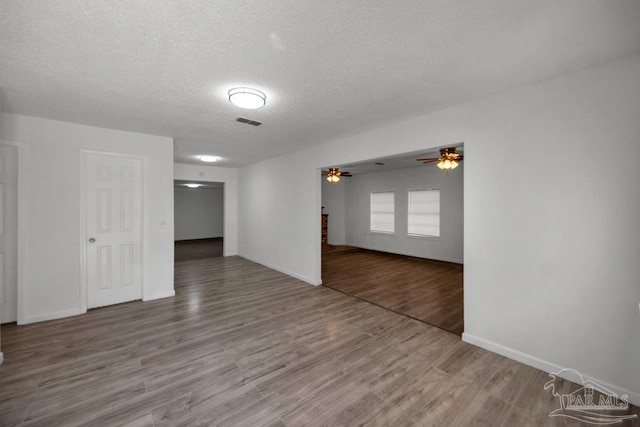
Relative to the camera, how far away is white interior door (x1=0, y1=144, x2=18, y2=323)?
3.18m

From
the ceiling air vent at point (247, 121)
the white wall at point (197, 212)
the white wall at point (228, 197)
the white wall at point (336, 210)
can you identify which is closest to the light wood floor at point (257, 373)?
the ceiling air vent at point (247, 121)

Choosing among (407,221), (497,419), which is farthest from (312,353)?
(407,221)

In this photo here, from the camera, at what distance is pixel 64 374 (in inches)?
90.4

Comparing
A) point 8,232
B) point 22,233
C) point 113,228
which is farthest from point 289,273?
point 8,232

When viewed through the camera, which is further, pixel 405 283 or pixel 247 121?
pixel 405 283

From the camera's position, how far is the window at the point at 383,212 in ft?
27.6

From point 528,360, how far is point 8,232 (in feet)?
20.0

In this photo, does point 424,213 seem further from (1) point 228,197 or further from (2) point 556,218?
(1) point 228,197

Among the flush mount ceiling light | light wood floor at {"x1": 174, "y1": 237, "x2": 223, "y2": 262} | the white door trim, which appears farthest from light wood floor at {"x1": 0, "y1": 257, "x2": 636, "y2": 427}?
light wood floor at {"x1": 174, "y1": 237, "x2": 223, "y2": 262}

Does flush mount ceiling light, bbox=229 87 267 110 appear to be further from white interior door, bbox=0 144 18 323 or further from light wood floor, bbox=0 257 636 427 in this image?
white interior door, bbox=0 144 18 323

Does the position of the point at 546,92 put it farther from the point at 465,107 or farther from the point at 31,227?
the point at 31,227

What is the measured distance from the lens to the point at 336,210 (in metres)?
9.88

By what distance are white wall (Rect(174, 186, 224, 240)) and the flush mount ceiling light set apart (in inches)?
384

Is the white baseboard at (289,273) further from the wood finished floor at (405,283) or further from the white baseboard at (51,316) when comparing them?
the white baseboard at (51,316)
